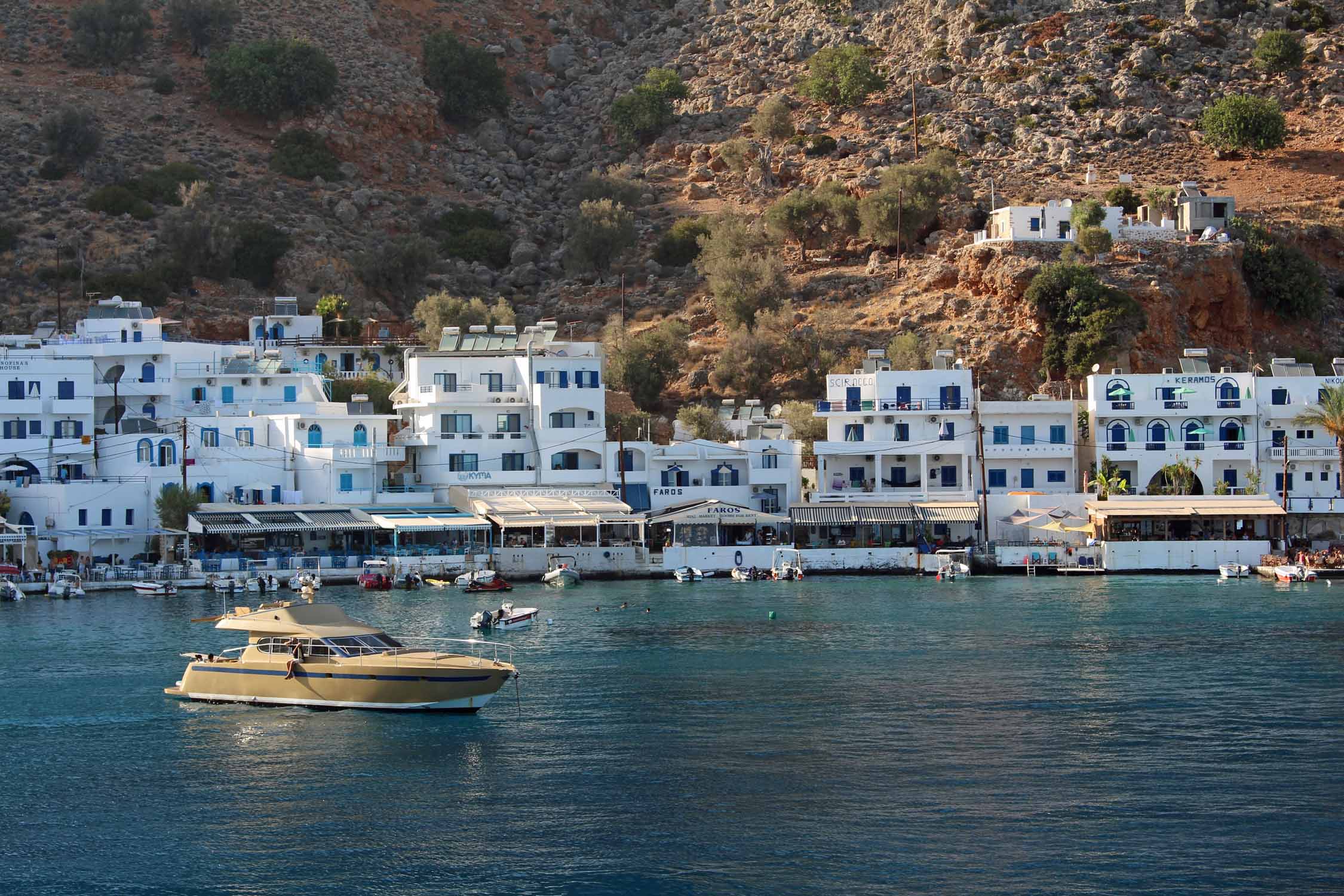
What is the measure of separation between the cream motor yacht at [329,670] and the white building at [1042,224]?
70.4 m

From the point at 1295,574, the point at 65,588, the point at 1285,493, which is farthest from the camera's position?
the point at 1285,493

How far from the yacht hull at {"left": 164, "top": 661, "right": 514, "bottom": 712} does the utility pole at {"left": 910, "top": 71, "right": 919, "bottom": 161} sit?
89988 mm

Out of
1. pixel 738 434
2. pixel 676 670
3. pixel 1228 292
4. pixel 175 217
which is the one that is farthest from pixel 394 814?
pixel 175 217

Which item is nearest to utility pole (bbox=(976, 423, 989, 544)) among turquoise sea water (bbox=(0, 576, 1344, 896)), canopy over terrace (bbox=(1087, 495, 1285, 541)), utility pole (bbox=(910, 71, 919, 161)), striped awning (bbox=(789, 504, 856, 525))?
canopy over terrace (bbox=(1087, 495, 1285, 541))

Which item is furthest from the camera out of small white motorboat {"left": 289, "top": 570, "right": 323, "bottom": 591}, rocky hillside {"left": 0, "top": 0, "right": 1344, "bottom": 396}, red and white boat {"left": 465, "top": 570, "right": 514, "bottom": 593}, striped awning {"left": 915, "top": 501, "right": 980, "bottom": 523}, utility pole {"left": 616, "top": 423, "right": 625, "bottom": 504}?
rocky hillside {"left": 0, "top": 0, "right": 1344, "bottom": 396}

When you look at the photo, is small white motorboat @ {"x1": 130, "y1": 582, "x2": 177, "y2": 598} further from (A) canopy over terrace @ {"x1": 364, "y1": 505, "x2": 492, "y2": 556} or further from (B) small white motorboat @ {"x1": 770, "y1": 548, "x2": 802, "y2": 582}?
(B) small white motorboat @ {"x1": 770, "y1": 548, "x2": 802, "y2": 582}

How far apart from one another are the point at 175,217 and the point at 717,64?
184ft

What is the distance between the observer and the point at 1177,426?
93.3 metres

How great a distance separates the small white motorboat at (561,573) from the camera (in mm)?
83938

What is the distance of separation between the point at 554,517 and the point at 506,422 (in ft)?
31.5

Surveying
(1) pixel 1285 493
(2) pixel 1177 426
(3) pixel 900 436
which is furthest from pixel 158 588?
(1) pixel 1285 493

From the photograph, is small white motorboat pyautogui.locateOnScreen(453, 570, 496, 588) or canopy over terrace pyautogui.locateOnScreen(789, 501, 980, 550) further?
canopy over terrace pyautogui.locateOnScreen(789, 501, 980, 550)

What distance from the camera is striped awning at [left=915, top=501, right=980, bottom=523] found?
89125 mm

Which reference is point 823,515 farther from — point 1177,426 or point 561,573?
point 1177,426
